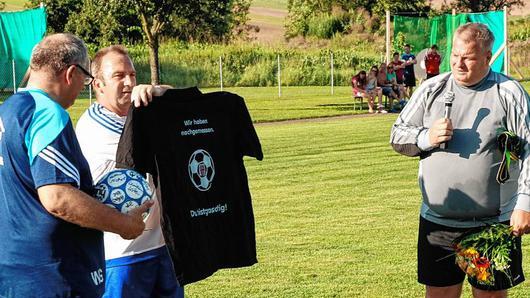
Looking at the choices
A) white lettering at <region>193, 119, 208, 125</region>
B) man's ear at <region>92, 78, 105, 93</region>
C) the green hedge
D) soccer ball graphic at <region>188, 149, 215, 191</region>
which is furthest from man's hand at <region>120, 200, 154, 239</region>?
the green hedge

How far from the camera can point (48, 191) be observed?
4094 mm

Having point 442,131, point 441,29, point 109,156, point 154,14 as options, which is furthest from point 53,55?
point 441,29

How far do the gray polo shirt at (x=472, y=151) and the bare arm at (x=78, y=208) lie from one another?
2161mm

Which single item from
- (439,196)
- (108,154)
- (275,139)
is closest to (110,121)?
(108,154)

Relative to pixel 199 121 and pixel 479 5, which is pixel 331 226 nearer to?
pixel 199 121

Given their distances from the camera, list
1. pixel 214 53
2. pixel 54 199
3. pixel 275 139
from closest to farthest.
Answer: pixel 54 199
pixel 275 139
pixel 214 53

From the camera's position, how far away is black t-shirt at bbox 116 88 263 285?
16.9ft

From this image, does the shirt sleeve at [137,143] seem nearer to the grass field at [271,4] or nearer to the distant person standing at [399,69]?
the distant person standing at [399,69]

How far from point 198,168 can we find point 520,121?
184 centimetres

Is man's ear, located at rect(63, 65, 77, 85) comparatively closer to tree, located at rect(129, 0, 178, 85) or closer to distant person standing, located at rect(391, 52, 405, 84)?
tree, located at rect(129, 0, 178, 85)

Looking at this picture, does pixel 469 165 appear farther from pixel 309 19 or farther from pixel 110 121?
pixel 309 19

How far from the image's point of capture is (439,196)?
5.80m

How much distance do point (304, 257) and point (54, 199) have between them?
19.0 ft

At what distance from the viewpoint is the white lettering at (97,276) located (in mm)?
4434
